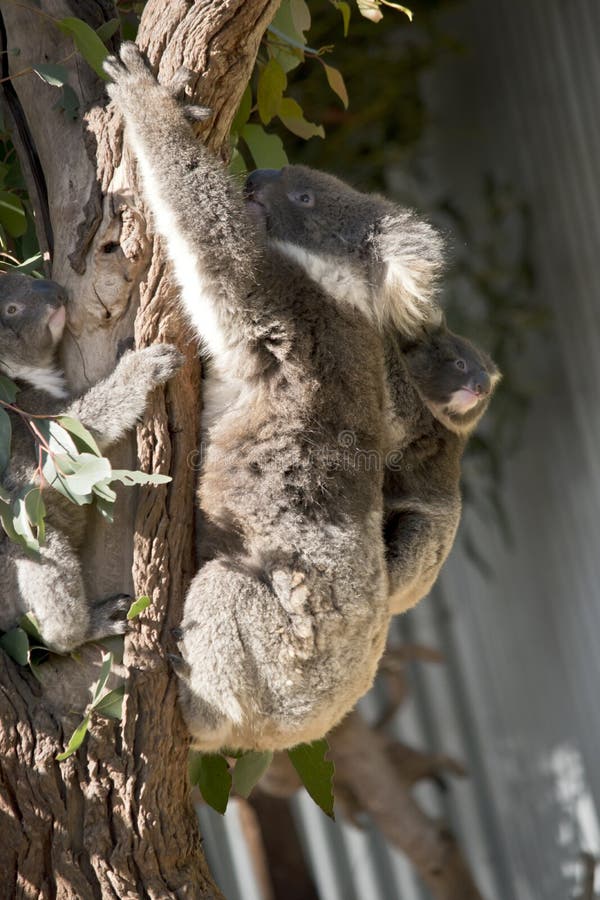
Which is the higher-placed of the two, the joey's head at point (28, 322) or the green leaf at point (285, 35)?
the green leaf at point (285, 35)

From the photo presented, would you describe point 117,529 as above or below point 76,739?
above

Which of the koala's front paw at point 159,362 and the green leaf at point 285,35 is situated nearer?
the koala's front paw at point 159,362

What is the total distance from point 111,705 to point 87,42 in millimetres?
1419

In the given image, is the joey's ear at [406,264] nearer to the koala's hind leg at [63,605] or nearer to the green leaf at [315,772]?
the koala's hind leg at [63,605]

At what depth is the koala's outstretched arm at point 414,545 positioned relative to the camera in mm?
3064

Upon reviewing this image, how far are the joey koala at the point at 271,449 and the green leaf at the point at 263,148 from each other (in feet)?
1.12

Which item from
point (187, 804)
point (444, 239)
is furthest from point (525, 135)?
point (187, 804)

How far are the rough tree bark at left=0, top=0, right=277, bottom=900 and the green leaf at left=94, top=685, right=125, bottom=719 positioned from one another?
25 mm

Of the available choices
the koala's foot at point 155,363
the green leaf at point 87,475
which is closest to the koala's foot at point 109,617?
the green leaf at point 87,475

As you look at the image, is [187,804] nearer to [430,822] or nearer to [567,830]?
[430,822]

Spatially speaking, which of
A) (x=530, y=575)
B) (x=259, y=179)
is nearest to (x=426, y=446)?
(x=259, y=179)

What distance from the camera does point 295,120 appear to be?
3150 millimetres

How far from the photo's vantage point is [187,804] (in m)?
2.40

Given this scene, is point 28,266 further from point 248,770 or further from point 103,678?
point 248,770
